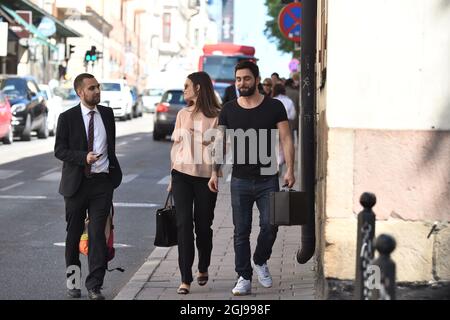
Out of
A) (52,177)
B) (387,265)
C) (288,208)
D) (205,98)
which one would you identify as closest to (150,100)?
(52,177)

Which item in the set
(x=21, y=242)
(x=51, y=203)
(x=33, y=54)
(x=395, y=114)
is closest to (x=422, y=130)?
(x=395, y=114)

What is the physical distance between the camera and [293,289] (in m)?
9.75

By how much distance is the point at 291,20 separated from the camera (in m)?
20.4

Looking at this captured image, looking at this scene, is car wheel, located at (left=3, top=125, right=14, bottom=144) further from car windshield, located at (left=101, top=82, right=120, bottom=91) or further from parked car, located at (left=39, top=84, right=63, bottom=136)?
car windshield, located at (left=101, top=82, right=120, bottom=91)

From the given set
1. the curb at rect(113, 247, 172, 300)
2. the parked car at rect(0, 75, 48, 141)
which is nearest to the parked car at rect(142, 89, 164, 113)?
the parked car at rect(0, 75, 48, 141)

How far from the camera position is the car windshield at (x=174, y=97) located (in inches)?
1518

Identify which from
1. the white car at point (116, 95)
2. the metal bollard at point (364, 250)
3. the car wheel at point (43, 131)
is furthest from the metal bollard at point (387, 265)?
the white car at point (116, 95)

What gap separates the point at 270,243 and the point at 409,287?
7.19 ft

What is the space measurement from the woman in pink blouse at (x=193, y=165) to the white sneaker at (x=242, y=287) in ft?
1.24

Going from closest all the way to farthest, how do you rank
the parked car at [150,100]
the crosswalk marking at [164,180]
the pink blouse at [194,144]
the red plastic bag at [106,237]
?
the red plastic bag at [106,237] < the pink blouse at [194,144] < the crosswalk marking at [164,180] < the parked car at [150,100]

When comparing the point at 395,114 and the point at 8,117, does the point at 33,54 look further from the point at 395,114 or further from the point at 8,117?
the point at 395,114

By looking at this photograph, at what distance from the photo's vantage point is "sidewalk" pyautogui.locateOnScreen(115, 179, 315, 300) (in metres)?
9.41

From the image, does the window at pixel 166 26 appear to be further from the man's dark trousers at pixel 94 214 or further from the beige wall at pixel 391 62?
the beige wall at pixel 391 62
